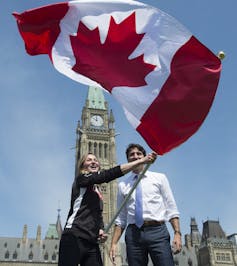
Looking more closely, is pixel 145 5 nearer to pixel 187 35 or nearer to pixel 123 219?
pixel 187 35

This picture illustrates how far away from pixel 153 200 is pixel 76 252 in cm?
133

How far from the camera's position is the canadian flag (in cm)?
512

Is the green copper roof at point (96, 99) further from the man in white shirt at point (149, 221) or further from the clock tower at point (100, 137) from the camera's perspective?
the man in white shirt at point (149, 221)

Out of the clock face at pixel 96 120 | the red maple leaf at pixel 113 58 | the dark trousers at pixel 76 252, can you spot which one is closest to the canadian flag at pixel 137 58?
the red maple leaf at pixel 113 58

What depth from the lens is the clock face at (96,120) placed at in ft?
238

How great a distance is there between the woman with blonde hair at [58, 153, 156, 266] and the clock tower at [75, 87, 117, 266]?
5785 centimetres

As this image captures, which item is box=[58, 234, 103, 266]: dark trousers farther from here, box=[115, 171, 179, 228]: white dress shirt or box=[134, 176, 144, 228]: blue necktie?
box=[115, 171, 179, 228]: white dress shirt

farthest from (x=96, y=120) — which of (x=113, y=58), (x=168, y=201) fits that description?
(x=168, y=201)

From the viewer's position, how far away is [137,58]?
563 cm

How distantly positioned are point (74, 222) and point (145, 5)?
10.6 ft

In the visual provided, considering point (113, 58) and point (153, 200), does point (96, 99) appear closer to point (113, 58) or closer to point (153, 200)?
point (113, 58)

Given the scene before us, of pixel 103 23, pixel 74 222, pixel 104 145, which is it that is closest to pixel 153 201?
pixel 74 222

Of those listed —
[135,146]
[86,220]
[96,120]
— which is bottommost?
[86,220]

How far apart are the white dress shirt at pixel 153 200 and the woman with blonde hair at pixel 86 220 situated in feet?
2.26
